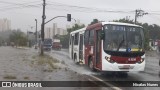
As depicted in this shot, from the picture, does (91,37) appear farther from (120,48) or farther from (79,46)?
(79,46)

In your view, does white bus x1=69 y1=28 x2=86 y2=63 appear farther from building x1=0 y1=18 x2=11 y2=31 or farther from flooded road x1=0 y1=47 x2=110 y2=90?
building x1=0 y1=18 x2=11 y2=31

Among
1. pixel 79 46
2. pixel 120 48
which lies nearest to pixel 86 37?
pixel 79 46

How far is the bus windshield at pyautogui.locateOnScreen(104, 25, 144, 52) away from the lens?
17438 mm

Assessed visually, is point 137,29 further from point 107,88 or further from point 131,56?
point 107,88

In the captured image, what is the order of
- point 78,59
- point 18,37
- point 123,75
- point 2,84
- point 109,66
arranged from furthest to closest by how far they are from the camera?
point 18,37 → point 78,59 → point 123,75 → point 109,66 → point 2,84

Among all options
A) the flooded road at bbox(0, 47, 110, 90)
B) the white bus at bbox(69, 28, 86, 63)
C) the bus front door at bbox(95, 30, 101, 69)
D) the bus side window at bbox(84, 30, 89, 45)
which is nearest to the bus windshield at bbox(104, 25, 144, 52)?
the bus front door at bbox(95, 30, 101, 69)

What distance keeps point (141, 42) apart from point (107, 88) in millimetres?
4951

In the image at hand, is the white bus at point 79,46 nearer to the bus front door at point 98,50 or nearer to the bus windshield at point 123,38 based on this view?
the bus front door at point 98,50

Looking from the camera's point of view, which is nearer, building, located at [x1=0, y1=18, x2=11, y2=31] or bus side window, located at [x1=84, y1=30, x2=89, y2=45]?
bus side window, located at [x1=84, y1=30, x2=89, y2=45]

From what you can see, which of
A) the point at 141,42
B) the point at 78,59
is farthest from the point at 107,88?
the point at 78,59

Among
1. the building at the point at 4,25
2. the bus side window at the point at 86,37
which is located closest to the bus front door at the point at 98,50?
the bus side window at the point at 86,37

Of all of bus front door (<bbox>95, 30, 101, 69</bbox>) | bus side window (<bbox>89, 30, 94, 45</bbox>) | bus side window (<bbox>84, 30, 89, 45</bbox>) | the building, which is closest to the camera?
bus front door (<bbox>95, 30, 101, 69</bbox>)

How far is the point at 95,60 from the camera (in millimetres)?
19234

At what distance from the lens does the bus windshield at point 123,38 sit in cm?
1744
